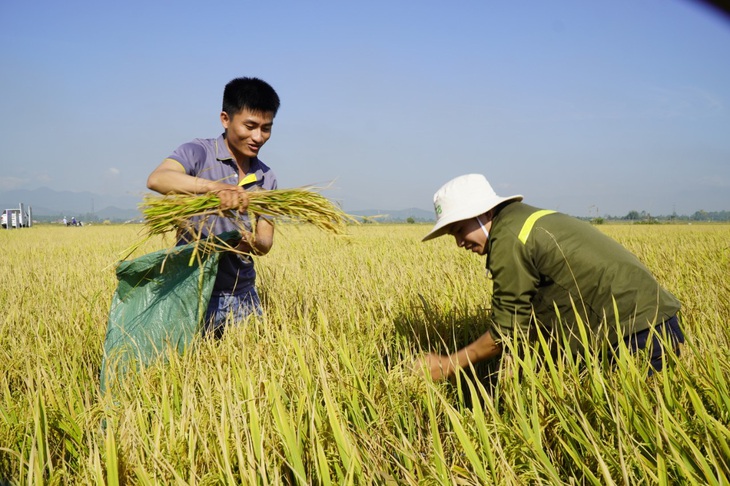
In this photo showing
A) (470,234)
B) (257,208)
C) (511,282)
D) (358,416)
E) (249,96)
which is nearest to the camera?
(358,416)

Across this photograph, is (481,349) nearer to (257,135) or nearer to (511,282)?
(511,282)

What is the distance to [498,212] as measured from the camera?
2.06 metres

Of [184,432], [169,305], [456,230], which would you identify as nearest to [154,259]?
[169,305]

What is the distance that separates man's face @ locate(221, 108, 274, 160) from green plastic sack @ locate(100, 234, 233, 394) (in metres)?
0.51

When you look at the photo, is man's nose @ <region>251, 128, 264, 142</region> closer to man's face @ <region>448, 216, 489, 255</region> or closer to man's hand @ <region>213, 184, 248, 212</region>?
man's hand @ <region>213, 184, 248, 212</region>

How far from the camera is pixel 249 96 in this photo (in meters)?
2.64

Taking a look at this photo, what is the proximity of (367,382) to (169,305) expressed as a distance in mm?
1041

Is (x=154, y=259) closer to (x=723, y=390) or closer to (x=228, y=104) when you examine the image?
(x=228, y=104)

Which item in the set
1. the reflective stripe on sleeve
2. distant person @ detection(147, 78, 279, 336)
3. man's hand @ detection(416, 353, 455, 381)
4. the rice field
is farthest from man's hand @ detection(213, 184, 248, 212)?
the reflective stripe on sleeve

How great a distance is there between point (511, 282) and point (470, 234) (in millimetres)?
262

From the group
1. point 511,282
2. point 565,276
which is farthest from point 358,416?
point 565,276

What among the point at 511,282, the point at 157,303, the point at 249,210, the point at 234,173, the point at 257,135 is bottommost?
the point at 157,303

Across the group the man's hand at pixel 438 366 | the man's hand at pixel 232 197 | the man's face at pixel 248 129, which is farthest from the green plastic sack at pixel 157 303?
the man's hand at pixel 438 366

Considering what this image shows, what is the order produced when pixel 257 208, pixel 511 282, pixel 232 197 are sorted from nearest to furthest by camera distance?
pixel 511 282
pixel 232 197
pixel 257 208
